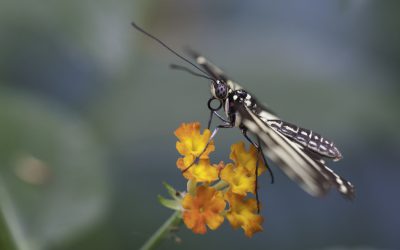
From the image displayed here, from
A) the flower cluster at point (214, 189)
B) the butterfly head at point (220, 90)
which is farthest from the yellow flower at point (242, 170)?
the butterfly head at point (220, 90)

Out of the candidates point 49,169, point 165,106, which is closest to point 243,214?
point 49,169

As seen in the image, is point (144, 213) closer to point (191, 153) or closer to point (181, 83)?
point (181, 83)

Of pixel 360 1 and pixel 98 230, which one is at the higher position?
pixel 360 1

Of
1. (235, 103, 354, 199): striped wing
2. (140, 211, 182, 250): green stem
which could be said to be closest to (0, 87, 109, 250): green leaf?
(140, 211, 182, 250): green stem

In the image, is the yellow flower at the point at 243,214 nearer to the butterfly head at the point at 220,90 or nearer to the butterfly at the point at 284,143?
the butterfly at the point at 284,143

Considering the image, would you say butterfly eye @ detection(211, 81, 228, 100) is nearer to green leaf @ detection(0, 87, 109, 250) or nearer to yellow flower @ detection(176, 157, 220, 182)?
yellow flower @ detection(176, 157, 220, 182)

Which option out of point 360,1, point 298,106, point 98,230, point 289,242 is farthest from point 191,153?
point 298,106
